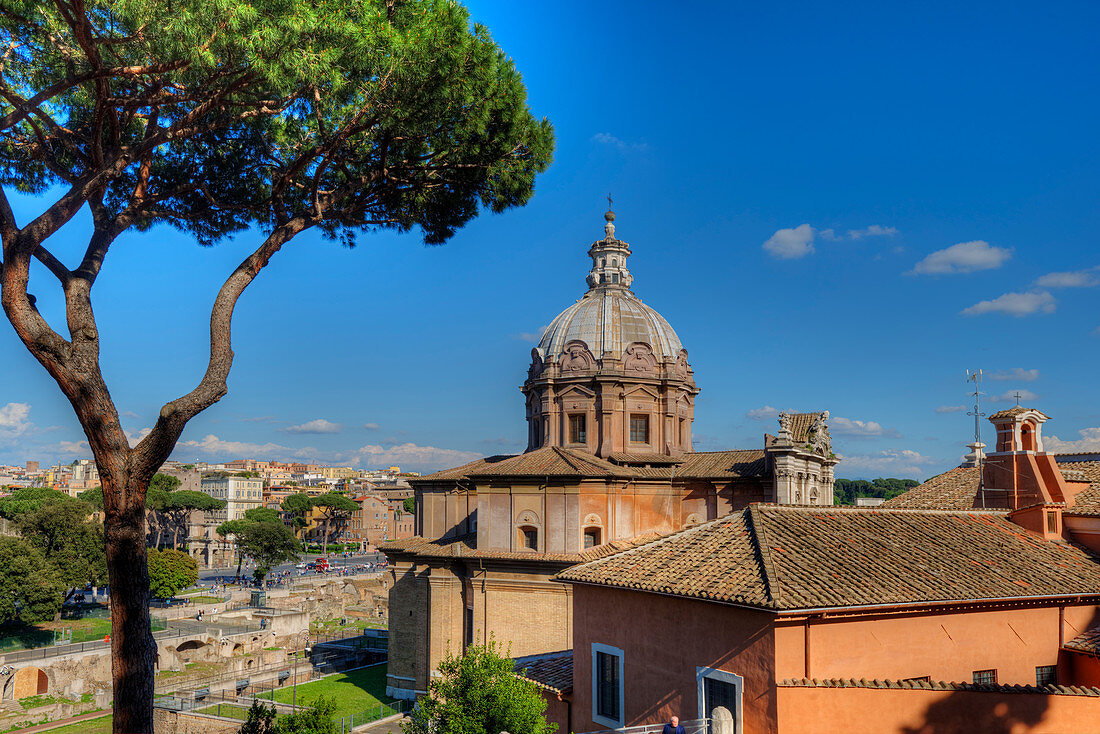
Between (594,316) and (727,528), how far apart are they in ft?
56.1

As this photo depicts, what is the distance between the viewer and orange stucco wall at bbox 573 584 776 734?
1016cm

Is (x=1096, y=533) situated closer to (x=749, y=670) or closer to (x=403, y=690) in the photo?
(x=749, y=670)

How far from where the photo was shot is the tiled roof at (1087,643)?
12125 mm

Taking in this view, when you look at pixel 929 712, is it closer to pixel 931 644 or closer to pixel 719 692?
pixel 931 644

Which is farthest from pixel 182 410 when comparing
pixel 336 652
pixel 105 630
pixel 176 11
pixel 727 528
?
pixel 105 630

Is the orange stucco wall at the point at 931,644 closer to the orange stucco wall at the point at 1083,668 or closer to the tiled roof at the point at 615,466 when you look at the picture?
the orange stucco wall at the point at 1083,668

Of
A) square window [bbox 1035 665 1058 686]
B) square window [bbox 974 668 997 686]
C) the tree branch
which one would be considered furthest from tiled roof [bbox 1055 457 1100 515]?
the tree branch

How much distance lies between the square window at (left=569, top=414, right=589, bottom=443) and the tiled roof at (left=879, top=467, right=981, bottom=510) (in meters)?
10.7

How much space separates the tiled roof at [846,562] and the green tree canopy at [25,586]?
3303 centimetres

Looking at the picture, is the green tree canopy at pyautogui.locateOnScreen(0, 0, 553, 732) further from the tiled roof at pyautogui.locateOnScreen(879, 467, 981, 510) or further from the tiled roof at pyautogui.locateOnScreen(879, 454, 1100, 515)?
the tiled roof at pyautogui.locateOnScreen(879, 467, 981, 510)

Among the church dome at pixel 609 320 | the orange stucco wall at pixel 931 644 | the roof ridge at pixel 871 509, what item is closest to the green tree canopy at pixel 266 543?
the church dome at pixel 609 320

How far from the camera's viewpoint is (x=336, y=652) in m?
35.6

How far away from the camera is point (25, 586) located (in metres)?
35.4

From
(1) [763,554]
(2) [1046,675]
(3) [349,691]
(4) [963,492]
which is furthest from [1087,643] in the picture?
(3) [349,691]
